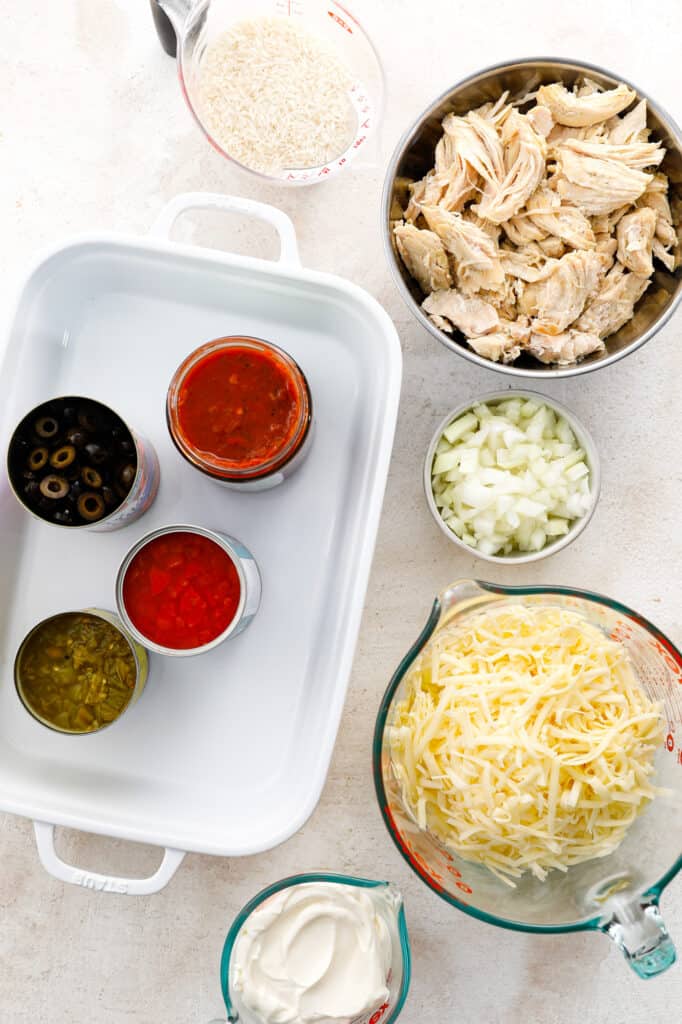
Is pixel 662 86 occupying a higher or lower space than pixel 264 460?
higher

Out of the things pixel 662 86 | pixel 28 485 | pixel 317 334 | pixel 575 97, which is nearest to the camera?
pixel 28 485

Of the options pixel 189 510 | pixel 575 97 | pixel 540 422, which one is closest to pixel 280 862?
pixel 189 510

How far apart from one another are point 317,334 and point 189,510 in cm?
41

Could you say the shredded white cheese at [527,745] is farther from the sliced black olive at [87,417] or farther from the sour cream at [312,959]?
the sliced black olive at [87,417]

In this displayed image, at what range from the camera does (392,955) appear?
1.48m

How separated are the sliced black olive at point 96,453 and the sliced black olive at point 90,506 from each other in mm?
52

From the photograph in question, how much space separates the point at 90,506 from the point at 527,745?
2.56 ft

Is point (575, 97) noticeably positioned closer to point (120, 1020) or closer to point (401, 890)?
point (401, 890)

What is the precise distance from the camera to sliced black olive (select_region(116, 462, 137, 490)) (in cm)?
133

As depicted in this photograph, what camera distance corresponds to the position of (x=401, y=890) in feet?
5.35

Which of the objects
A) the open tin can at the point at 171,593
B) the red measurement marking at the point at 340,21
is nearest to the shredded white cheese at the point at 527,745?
the open tin can at the point at 171,593

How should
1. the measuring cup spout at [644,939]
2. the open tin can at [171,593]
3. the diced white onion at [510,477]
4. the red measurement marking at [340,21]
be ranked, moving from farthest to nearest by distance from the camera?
1. the red measurement marking at [340,21]
2. the diced white onion at [510,477]
3. the open tin can at [171,593]
4. the measuring cup spout at [644,939]

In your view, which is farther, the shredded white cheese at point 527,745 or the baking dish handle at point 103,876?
the baking dish handle at point 103,876

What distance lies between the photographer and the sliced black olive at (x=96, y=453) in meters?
1.33
